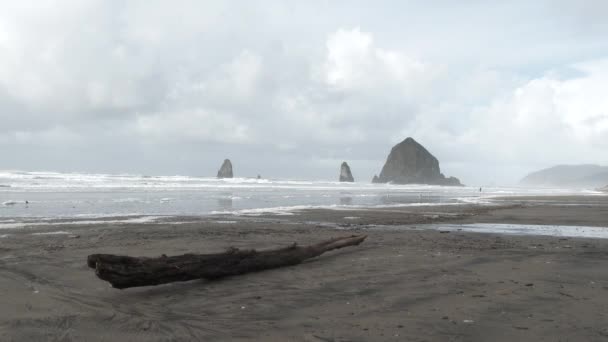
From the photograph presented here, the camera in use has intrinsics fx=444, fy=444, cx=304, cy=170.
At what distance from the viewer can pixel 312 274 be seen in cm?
786

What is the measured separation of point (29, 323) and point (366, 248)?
24.3ft

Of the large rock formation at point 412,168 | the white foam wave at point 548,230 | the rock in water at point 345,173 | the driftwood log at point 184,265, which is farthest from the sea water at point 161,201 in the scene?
the large rock formation at point 412,168

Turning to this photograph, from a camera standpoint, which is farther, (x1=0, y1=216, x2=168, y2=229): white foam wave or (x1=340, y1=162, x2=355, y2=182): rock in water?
(x1=340, y1=162, x2=355, y2=182): rock in water

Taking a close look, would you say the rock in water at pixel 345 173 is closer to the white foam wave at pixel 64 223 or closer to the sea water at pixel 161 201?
the sea water at pixel 161 201

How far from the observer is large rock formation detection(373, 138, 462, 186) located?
17088cm

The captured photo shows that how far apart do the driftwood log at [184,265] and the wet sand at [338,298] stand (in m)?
0.18

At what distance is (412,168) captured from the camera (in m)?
173

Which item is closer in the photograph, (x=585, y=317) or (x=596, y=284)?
(x=585, y=317)

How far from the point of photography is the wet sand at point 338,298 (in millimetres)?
4773

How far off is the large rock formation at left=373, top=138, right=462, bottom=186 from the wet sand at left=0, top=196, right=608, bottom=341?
534ft

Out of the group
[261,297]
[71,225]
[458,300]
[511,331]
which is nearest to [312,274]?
[261,297]

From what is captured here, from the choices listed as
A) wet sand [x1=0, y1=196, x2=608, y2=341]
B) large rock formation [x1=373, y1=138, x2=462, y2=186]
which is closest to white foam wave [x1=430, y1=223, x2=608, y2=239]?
wet sand [x1=0, y1=196, x2=608, y2=341]

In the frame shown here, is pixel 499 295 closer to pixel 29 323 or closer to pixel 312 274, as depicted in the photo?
pixel 312 274

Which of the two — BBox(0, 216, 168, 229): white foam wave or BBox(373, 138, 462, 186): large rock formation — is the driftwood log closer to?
BBox(0, 216, 168, 229): white foam wave
